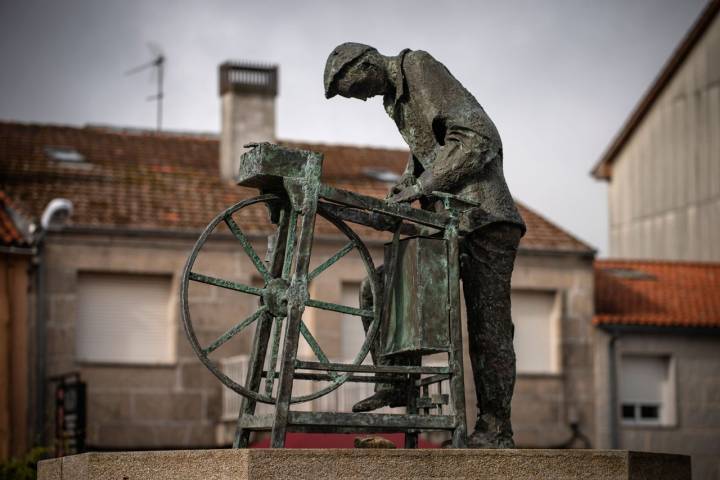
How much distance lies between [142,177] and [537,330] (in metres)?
7.53

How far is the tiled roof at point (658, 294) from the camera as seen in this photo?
98.1ft

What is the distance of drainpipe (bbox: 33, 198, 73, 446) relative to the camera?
25905 mm

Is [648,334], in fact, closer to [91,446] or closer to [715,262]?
[715,262]

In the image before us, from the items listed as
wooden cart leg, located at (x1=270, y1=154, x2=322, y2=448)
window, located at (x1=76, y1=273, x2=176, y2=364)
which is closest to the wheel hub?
wooden cart leg, located at (x1=270, y1=154, x2=322, y2=448)

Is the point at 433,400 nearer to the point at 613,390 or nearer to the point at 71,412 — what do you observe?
the point at 71,412

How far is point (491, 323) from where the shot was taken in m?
9.61

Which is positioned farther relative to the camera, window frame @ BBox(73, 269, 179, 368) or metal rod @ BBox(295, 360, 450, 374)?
window frame @ BBox(73, 269, 179, 368)

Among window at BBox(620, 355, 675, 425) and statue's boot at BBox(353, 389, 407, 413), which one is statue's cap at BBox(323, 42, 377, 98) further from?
→ window at BBox(620, 355, 675, 425)

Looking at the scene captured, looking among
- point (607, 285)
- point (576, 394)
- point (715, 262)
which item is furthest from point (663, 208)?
point (576, 394)

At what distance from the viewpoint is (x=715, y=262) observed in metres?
35.0

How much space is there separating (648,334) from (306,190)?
71.9 ft

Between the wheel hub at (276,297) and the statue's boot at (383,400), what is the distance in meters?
0.85

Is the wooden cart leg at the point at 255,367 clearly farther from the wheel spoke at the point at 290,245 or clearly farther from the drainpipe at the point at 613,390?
the drainpipe at the point at 613,390

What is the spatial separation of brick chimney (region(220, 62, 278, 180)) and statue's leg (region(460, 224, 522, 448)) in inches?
818
